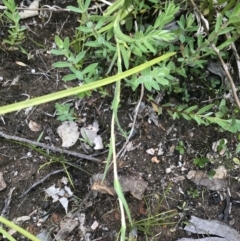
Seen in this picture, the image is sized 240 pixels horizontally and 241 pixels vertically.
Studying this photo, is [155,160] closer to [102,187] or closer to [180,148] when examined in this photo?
[180,148]

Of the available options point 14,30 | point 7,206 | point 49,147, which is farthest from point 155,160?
point 14,30

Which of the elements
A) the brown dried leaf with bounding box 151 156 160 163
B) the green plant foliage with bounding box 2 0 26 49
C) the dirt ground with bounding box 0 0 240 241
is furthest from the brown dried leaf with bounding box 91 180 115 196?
the green plant foliage with bounding box 2 0 26 49

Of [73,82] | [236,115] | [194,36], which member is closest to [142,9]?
[194,36]

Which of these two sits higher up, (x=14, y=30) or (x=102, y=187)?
(x=14, y=30)

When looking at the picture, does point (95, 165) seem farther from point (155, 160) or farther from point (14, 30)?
point (14, 30)

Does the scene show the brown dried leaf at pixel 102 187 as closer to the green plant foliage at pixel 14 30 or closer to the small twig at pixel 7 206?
the small twig at pixel 7 206

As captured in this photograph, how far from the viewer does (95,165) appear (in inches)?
64.4

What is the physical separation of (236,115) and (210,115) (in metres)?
0.08

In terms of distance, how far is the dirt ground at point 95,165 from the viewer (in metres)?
1.61

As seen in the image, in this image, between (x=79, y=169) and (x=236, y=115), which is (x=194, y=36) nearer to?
(x=236, y=115)

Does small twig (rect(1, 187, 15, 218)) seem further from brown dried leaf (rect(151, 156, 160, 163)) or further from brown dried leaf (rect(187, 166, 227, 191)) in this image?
brown dried leaf (rect(187, 166, 227, 191))

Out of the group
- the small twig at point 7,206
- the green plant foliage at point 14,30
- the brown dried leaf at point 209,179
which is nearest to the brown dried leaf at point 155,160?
the brown dried leaf at point 209,179

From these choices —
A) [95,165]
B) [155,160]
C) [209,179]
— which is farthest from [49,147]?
[209,179]

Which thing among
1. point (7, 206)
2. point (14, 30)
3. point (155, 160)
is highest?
point (14, 30)
